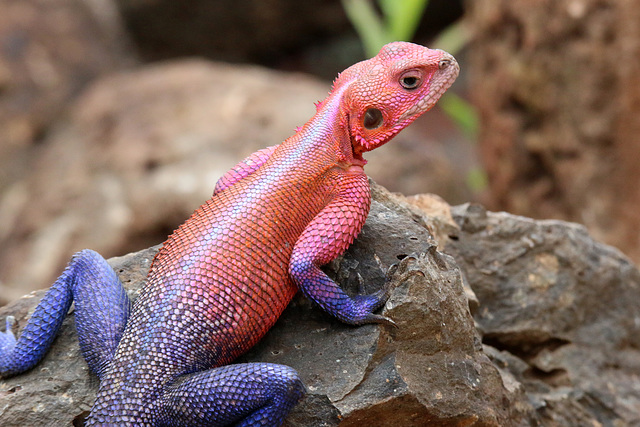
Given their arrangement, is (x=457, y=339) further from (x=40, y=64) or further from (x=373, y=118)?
(x=40, y=64)

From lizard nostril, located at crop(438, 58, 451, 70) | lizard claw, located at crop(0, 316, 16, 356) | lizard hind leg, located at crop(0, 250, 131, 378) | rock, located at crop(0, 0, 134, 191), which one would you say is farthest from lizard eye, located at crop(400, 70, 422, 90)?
rock, located at crop(0, 0, 134, 191)

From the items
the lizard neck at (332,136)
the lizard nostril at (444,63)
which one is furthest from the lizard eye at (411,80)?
the lizard neck at (332,136)

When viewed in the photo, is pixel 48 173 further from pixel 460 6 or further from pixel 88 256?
pixel 460 6

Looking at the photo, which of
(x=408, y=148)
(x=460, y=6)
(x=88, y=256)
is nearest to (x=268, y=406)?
(x=88, y=256)

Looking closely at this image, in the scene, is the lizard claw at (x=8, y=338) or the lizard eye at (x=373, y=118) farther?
the lizard eye at (x=373, y=118)

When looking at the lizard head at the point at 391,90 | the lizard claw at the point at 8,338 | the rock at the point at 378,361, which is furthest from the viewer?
the lizard head at the point at 391,90

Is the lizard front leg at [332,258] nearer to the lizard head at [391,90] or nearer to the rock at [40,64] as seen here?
the lizard head at [391,90]
